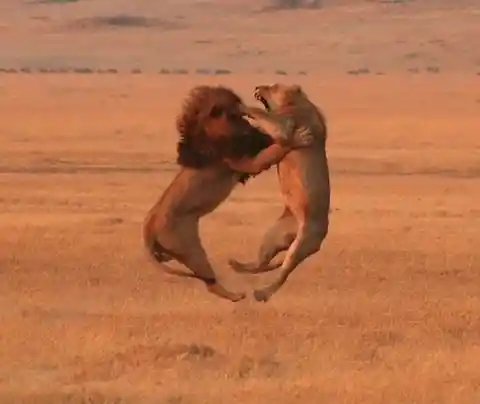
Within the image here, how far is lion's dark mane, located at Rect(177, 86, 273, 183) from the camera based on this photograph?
23.9 feet

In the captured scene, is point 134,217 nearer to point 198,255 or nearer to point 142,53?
point 198,255

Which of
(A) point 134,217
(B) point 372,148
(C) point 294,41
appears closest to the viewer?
(A) point 134,217

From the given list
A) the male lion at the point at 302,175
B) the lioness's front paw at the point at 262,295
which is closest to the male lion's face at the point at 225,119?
the male lion at the point at 302,175

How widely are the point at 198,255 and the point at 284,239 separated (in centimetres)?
41

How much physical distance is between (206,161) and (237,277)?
7.25 meters

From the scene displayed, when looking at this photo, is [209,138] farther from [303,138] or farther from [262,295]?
[262,295]

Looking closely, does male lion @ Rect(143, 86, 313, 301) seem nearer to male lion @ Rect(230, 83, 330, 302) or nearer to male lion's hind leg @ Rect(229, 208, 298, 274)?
male lion @ Rect(230, 83, 330, 302)

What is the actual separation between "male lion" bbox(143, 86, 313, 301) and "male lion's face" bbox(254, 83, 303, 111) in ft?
0.51

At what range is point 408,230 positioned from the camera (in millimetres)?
18609

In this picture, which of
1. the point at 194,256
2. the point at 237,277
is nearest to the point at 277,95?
the point at 194,256

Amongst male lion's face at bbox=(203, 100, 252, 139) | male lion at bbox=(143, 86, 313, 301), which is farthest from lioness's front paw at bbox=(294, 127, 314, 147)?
male lion's face at bbox=(203, 100, 252, 139)

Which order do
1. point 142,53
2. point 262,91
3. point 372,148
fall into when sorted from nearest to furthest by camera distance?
point 262,91 → point 372,148 → point 142,53

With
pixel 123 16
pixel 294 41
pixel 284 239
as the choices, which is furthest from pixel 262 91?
pixel 123 16

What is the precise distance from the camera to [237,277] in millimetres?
14672
